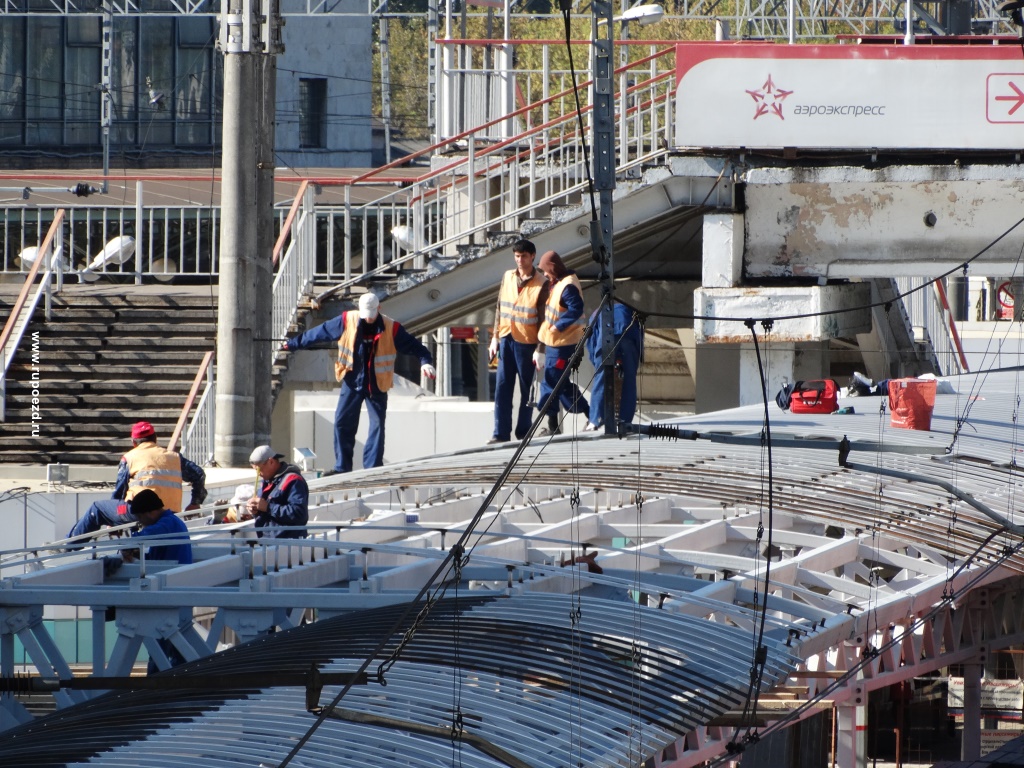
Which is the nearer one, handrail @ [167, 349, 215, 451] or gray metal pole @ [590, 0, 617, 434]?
gray metal pole @ [590, 0, 617, 434]

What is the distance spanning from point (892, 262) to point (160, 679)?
489 inches

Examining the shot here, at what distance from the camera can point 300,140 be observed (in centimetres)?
4075

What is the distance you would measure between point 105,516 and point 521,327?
4.41 m

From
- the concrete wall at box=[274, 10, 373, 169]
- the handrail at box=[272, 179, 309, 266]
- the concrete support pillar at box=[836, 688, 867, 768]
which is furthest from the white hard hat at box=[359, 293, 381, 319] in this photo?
the concrete wall at box=[274, 10, 373, 169]

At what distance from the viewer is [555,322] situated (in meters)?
14.4

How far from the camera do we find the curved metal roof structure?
6.61 metres

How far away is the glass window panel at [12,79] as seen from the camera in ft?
130

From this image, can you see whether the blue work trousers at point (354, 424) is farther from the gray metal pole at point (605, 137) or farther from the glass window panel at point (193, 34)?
the glass window panel at point (193, 34)

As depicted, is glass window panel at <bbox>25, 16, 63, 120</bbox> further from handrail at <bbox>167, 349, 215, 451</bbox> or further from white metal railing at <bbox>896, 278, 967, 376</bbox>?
handrail at <bbox>167, 349, 215, 451</bbox>

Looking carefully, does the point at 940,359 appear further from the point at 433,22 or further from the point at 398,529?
the point at 398,529

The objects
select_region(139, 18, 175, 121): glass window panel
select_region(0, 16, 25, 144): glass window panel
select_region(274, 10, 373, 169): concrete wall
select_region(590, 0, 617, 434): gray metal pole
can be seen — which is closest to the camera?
select_region(590, 0, 617, 434): gray metal pole

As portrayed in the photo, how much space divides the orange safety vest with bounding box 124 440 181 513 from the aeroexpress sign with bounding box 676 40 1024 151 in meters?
7.86

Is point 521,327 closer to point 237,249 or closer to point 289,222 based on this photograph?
point 237,249

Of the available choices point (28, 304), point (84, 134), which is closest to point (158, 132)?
point (84, 134)
